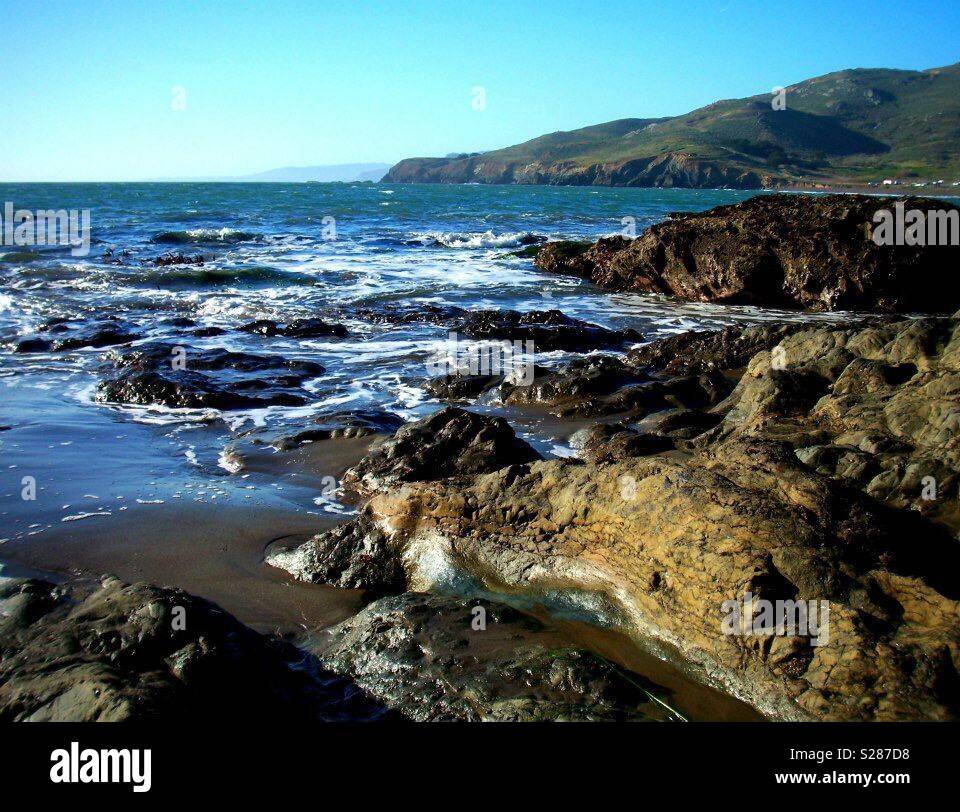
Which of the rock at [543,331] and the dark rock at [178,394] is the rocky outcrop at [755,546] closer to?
the dark rock at [178,394]

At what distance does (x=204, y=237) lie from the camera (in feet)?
108

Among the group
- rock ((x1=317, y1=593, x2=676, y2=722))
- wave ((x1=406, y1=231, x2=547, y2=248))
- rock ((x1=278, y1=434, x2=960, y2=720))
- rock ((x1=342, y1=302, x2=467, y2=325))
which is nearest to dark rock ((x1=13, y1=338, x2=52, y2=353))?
rock ((x1=342, y1=302, x2=467, y2=325))

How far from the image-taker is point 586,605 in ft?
13.7

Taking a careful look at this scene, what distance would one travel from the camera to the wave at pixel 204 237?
32.2 meters

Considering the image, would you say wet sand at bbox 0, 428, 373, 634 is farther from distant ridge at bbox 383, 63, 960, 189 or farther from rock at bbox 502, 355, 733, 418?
distant ridge at bbox 383, 63, 960, 189

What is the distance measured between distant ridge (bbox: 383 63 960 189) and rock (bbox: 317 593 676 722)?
128m

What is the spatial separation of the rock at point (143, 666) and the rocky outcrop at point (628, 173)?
139 m

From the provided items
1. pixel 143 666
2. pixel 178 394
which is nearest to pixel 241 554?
pixel 143 666

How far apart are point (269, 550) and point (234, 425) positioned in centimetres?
398

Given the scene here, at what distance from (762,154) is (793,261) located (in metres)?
146

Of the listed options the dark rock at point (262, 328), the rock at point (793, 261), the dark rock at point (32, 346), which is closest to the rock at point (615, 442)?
the dark rock at point (262, 328)

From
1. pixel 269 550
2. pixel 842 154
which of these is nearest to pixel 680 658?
pixel 269 550

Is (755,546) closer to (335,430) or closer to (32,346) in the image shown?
(335,430)

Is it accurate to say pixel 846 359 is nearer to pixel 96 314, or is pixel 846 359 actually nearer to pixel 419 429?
pixel 419 429
